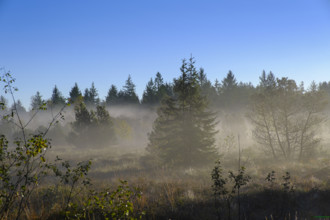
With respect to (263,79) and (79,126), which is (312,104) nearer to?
(79,126)

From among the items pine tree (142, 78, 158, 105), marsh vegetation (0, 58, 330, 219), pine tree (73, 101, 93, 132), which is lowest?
marsh vegetation (0, 58, 330, 219)

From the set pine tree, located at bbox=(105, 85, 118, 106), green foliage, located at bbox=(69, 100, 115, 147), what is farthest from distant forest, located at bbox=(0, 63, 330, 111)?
green foliage, located at bbox=(69, 100, 115, 147)

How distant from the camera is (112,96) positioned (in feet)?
229

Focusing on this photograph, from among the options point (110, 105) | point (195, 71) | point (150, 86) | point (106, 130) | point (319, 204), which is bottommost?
point (319, 204)

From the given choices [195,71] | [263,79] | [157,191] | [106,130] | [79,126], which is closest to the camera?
[157,191]

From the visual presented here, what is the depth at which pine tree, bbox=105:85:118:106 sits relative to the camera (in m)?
69.2

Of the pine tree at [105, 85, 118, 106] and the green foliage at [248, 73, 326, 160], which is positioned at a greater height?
the pine tree at [105, 85, 118, 106]

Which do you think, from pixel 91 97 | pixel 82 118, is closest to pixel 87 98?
pixel 91 97

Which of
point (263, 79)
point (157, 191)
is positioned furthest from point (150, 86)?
point (157, 191)

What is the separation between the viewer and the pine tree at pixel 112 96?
69.2 metres

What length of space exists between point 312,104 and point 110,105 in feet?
193

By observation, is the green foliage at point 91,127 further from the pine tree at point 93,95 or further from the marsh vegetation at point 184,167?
the pine tree at point 93,95

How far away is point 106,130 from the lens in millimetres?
35688

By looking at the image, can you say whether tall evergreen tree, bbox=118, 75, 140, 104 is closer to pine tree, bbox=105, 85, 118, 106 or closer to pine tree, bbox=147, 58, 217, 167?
pine tree, bbox=105, 85, 118, 106
